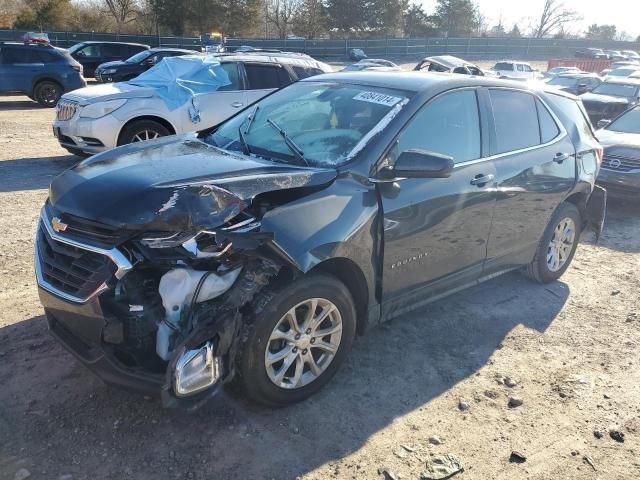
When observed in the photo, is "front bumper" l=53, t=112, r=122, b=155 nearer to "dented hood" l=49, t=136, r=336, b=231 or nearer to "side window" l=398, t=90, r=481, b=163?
"dented hood" l=49, t=136, r=336, b=231

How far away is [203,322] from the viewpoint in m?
2.68

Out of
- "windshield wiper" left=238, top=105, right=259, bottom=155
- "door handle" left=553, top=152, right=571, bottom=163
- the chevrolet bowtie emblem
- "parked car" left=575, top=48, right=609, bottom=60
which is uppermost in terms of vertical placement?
"parked car" left=575, top=48, right=609, bottom=60

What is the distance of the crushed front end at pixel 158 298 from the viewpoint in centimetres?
266

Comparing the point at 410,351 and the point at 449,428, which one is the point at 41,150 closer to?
the point at 410,351

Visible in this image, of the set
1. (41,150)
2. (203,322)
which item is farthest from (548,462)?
(41,150)

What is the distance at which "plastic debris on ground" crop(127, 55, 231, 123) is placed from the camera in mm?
8539

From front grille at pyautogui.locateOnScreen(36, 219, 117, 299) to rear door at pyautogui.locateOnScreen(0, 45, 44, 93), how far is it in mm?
14554

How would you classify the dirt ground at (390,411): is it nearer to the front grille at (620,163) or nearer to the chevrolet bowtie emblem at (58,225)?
the chevrolet bowtie emblem at (58,225)

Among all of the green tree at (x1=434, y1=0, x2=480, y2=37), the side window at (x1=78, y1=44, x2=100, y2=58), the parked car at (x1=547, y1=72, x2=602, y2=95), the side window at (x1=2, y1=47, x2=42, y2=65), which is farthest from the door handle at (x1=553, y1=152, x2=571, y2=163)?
the green tree at (x1=434, y1=0, x2=480, y2=37)

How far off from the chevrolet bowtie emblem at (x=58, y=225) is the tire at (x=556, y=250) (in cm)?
389

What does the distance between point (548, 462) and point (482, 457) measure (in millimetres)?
354

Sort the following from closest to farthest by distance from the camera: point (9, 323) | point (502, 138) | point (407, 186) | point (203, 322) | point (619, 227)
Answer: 1. point (203, 322)
2. point (407, 186)
3. point (9, 323)
4. point (502, 138)
5. point (619, 227)

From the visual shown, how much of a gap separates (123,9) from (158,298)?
48.7 metres

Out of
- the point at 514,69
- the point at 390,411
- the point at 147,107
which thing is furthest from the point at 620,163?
the point at 514,69
